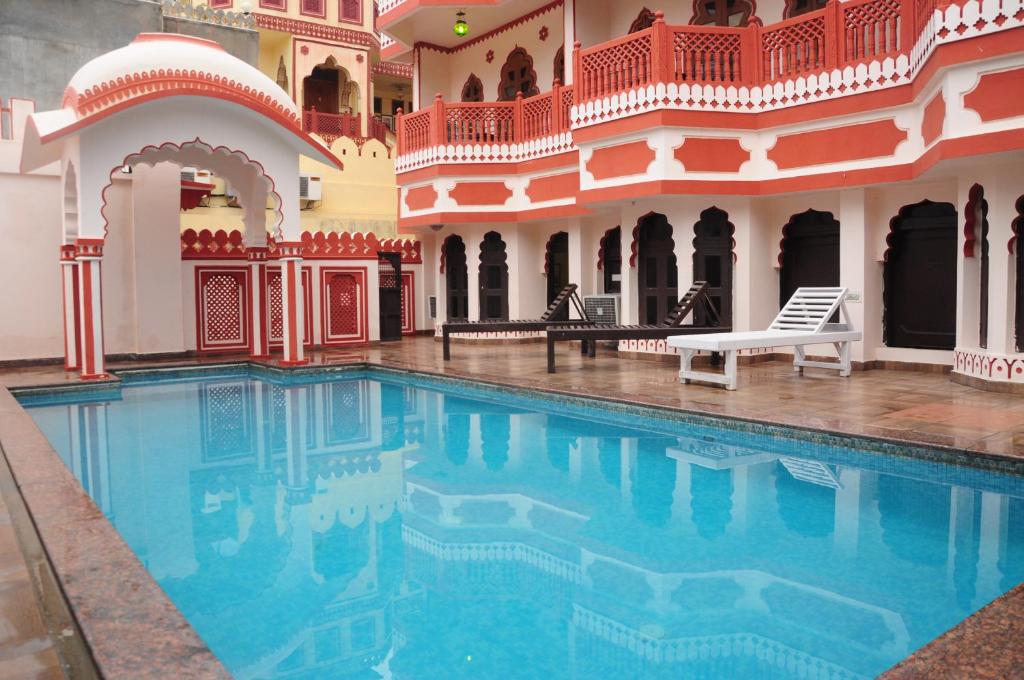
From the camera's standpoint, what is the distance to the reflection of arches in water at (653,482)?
4879 mm

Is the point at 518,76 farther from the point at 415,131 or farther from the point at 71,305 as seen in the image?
the point at 71,305

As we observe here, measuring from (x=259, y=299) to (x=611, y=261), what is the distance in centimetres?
638

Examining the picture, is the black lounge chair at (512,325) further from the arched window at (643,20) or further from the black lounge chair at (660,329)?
the arched window at (643,20)

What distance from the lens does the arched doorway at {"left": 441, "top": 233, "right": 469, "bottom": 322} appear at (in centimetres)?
1692

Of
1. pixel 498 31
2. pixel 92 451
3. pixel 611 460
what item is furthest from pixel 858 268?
pixel 498 31

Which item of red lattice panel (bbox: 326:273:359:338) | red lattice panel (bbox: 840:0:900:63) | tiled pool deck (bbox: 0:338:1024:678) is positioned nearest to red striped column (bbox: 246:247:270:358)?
tiled pool deck (bbox: 0:338:1024:678)

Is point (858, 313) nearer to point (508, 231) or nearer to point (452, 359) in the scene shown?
point (452, 359)

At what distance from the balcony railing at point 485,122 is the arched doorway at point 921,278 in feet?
21.5

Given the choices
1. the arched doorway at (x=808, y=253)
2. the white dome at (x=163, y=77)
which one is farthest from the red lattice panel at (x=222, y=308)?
the arched doorway at (x=808, y=253)

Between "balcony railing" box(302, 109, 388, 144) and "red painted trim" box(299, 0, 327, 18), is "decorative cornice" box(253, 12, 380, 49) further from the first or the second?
"balcony railing" box(302, 109, 388, 144)

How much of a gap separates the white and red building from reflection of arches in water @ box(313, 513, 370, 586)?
21.9ft

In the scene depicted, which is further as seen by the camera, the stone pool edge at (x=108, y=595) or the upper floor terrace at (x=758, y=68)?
the upper floor terrace at (x=758, y=68)

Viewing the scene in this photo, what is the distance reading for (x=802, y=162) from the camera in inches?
412

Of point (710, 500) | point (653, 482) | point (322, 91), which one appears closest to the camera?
point (710, 500)
